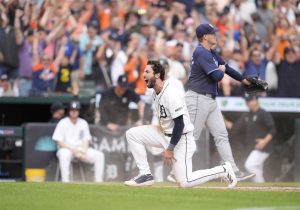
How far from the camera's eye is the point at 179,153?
1198 centimetres

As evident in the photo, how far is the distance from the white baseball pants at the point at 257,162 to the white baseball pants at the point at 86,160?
2728 mm

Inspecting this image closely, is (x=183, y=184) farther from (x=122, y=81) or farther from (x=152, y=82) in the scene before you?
(x=122, y=81)

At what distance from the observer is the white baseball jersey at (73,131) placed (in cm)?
1727

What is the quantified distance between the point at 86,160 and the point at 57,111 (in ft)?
3.80

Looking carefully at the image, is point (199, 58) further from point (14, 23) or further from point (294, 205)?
point (14, 23)

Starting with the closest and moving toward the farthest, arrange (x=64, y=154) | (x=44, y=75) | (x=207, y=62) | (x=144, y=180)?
(x=144, y=180)
(x=207, y=62)
(x=64, y=154)
(x=44, y=75)

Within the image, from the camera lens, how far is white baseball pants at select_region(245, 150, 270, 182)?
18.1m

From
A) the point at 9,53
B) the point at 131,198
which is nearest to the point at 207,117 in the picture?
the point at 131,198

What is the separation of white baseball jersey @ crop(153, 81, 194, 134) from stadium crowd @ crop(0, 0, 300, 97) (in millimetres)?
6011

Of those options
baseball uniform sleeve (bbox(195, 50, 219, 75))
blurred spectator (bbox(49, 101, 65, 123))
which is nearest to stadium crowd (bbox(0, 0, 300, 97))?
blurred spectator (bbox(49, 101, 65, 123))

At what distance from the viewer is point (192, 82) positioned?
522 inches

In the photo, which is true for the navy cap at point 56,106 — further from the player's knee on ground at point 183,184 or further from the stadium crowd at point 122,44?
the player's knee on ground at point 183,184

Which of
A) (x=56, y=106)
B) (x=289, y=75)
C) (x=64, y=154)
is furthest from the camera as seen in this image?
(x=289, y=75)

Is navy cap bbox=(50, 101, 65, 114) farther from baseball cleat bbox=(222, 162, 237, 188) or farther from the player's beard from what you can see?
baseball cleat bbox=(222, 162, 237, 188)
